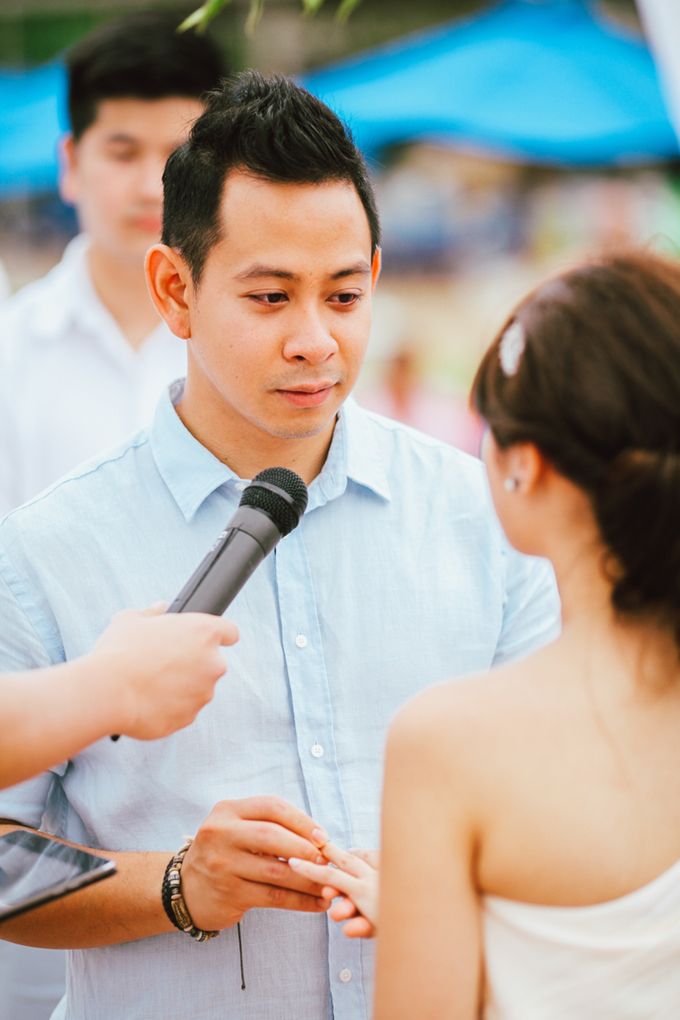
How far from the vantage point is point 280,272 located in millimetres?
2213

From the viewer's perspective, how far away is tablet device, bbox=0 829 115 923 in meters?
1.53

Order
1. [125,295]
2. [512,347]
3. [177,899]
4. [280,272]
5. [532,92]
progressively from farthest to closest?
[532,92] → [125,295] → [280,272] → [177,899] → [512,347]

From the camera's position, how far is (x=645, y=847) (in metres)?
1.59

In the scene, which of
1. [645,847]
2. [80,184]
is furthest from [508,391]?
[80,184]

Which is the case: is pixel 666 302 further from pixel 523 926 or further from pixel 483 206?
pixel 483 206

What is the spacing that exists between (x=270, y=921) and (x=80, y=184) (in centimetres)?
262

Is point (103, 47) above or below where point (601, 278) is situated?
above

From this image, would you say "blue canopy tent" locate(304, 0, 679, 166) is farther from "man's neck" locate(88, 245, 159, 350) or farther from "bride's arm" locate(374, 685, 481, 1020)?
"bride's arm" locate(374, 685, 481, 1020)

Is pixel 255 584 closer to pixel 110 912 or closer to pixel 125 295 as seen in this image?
pixel 110 912

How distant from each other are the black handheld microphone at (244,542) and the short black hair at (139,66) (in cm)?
229

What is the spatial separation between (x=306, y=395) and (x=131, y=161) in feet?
6.30

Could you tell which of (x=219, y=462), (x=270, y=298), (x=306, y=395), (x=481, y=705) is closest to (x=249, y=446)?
(x=219, y=462)

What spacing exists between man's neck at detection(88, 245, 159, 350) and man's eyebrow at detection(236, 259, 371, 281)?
1.83 meters

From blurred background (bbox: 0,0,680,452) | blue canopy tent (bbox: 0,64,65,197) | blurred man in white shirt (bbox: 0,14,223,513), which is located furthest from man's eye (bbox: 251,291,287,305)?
blue canopy tent (bbox: 0,64,65,197)
